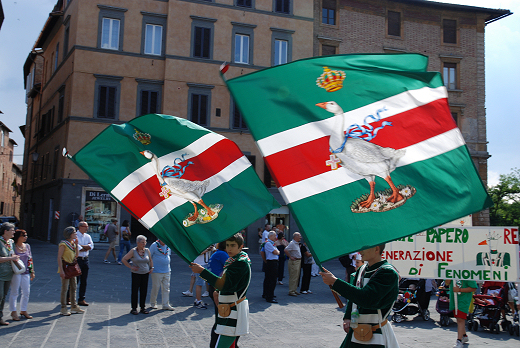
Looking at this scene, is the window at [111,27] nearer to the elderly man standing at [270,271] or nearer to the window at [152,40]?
the window at [152,40]

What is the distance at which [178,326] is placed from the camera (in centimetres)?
837

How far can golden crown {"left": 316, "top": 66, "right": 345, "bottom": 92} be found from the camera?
3.60 metres

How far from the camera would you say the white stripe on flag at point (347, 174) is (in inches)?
132

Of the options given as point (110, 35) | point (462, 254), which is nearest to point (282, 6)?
point (110, 35)

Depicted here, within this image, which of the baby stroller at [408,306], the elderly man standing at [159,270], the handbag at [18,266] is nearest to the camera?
the handbag at [18,266]

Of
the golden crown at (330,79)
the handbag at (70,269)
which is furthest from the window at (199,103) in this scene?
the golden crown at (330,79)

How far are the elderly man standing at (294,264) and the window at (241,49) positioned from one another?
1673 cm

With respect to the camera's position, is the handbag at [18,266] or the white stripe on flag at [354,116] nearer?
the white stripe on flag at [354,116]

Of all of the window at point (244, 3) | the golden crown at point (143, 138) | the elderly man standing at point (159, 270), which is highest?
the window at point (244, 3)

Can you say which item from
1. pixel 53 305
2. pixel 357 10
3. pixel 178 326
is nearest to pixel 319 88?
pixel 178 326

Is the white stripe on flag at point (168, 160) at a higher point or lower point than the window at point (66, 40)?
lower

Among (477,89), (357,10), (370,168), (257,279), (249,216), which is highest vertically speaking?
(357,10)

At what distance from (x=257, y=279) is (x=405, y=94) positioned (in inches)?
489

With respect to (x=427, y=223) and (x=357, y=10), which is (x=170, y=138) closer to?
(x=427, y=223)
